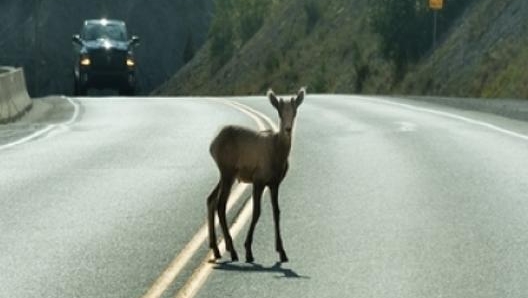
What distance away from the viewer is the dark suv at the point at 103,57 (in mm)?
47625

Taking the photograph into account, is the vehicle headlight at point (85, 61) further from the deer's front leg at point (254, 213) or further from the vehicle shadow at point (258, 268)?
the vehicle shadow at point (258, 268)

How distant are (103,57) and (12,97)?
1443 cm

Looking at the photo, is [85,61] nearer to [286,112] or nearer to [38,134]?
[38,134]

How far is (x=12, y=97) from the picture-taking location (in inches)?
1305

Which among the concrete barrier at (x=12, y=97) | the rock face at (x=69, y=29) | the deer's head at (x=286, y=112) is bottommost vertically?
the rock face at (x=69, y=29)

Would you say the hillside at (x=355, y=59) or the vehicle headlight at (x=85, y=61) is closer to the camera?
the vehicle headlight at (x=85, y=61)

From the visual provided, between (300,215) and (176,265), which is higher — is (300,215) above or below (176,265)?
below

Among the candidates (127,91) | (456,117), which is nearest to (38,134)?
(456,117)

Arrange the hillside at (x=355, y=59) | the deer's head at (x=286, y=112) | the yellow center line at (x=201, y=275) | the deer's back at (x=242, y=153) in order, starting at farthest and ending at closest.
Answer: the hillside at (x=355, y=59) < the deer's back at (x=242, y=153) < the deer's head at (x=286, y=112) < the yellow center line at (x=201, y=275)

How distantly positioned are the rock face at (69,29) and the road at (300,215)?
429 ft

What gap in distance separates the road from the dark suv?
20.2m

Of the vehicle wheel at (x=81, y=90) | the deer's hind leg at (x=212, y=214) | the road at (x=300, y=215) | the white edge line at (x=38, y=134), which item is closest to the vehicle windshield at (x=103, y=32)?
the vehicle wheel at (x=81, y=90)

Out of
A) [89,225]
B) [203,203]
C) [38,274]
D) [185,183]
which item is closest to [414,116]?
[185,183]

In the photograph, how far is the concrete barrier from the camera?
31416mm
